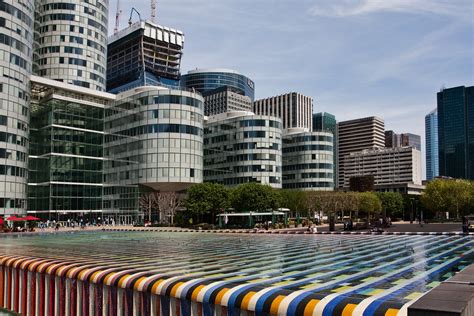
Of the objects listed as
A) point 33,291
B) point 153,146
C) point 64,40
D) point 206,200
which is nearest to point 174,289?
point 33,291

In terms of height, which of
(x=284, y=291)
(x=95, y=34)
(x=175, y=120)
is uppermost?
(x=95, y=34)

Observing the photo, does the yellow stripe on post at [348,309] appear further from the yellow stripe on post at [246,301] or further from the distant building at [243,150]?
the distant building at [243,150]

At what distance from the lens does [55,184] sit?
101750mm

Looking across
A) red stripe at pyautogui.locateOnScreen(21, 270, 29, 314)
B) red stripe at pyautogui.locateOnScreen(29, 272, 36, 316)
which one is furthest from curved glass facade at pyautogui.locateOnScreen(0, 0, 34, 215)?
red stripe at pyautogui.locateOnScreen(29, 272, 36, 316)

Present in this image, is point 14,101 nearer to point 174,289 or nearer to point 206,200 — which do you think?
point 206,200

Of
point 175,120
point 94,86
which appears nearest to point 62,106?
point 175,120

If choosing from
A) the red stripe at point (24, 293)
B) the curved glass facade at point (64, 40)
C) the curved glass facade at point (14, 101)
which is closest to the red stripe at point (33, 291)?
the red stripe at point (24, 293)

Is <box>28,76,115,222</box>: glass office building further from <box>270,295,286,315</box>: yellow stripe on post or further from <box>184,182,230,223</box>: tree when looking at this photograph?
<box>270,295,286,315</box>: yellow stripe on post

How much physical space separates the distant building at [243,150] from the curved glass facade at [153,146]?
29.3 m

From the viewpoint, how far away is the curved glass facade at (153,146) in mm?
104625

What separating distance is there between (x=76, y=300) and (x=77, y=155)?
323 feet

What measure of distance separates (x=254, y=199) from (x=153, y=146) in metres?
29.3

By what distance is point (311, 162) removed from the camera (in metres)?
159

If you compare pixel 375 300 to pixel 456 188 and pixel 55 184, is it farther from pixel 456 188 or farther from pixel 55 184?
pixel 456 188
